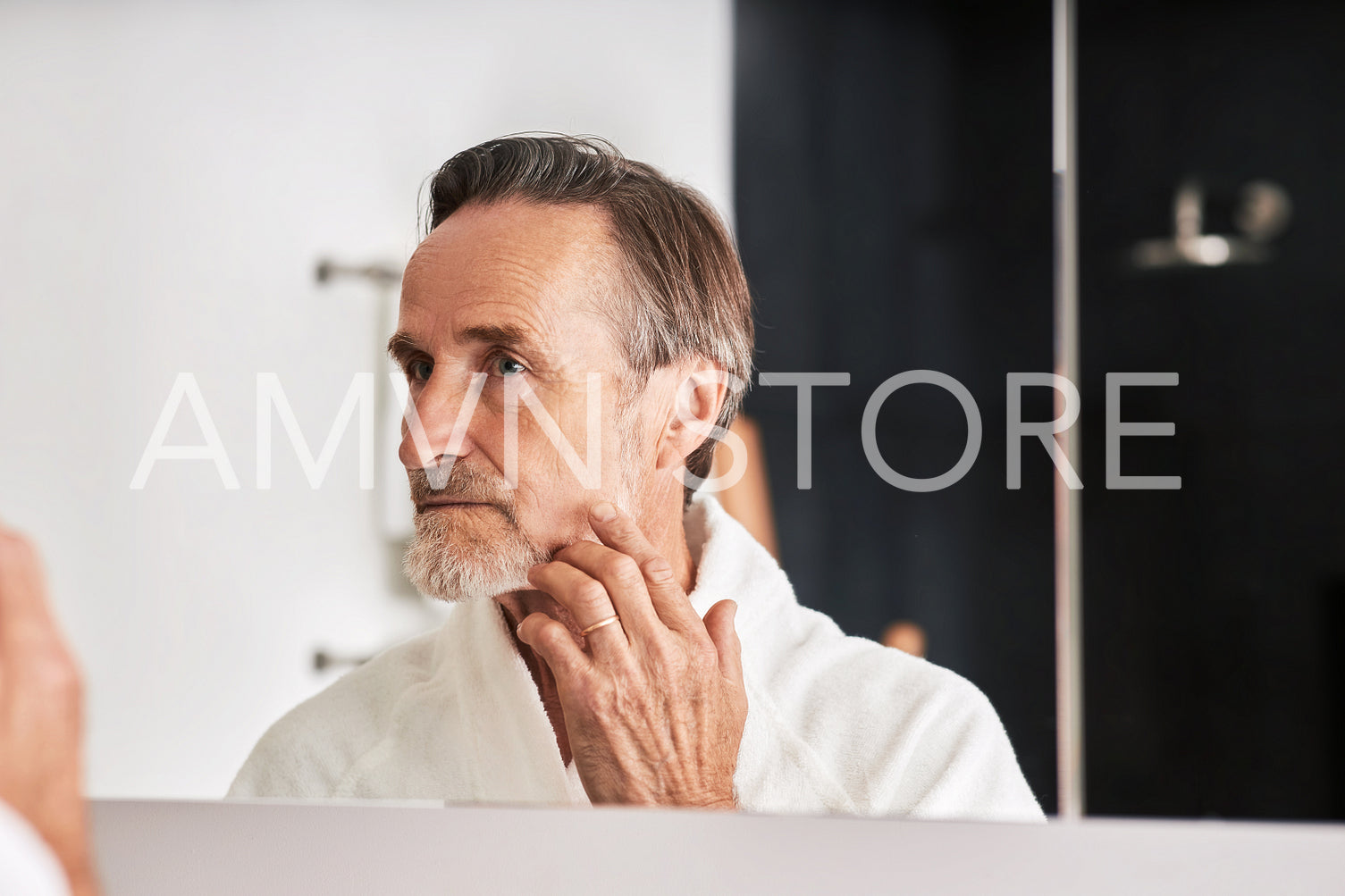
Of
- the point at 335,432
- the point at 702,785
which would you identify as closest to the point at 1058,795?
the point at 702,785

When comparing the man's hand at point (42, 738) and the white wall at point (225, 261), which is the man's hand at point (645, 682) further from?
the man's hand at point (42, 738)

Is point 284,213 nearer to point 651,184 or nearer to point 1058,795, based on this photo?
point 651,184

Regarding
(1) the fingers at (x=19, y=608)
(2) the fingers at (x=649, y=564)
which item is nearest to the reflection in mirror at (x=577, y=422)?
(2) the fingers at (x=649, y=564)

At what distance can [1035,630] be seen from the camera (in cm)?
90

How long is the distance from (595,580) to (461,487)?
0.13 metres

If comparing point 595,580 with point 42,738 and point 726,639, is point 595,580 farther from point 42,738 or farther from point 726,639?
point 42,738

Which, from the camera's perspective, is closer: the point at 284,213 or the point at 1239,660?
the point at 1239,660

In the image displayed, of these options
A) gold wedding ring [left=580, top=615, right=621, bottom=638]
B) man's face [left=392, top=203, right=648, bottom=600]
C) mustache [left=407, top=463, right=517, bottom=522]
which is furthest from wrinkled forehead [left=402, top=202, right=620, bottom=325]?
gold wedding ring [left=580, top=615, right=621, bottom=638]

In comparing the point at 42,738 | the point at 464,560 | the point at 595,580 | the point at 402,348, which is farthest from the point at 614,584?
the point at 42,738

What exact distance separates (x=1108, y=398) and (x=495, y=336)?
1.57 feet

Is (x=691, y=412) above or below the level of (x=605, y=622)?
above

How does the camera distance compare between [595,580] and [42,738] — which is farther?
[595,580]

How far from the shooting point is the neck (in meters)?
0.90

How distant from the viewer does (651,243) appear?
36.2 inches
